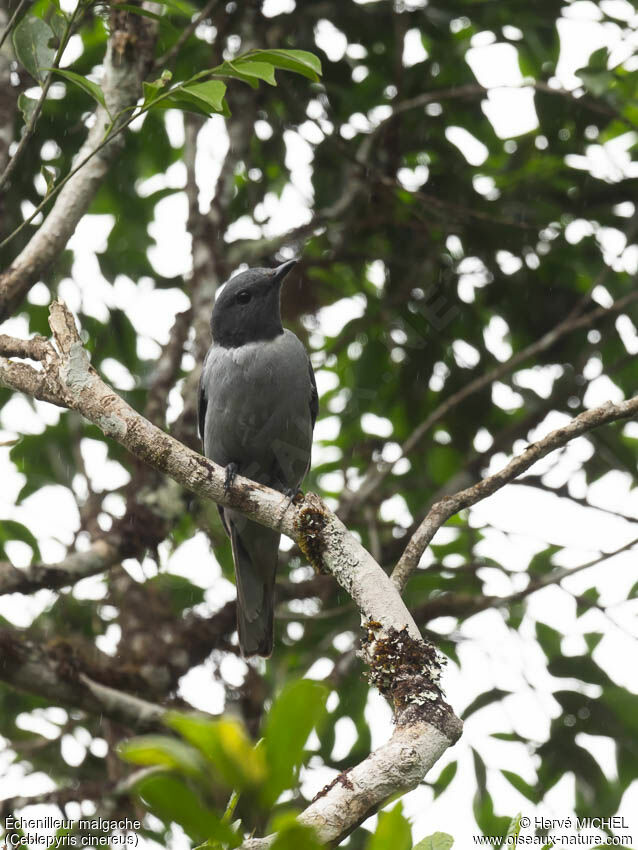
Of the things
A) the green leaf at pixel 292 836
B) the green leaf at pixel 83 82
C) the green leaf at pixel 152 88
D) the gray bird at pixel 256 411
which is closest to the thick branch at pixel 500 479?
the green leaf at pixel 152 88

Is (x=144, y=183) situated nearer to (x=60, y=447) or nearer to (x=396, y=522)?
(x=60, y=447)

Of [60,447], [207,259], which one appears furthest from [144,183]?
[60,447]

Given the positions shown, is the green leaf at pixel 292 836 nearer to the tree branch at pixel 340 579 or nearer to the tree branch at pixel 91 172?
the tree branch at pixel 340 579

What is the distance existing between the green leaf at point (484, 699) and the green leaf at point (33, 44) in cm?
366

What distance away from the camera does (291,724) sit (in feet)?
3.25

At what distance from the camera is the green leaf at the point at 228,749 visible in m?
0.96

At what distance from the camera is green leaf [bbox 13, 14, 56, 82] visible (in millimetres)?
3094

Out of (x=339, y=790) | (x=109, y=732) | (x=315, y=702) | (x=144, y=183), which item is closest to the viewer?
(x=315, y=702)

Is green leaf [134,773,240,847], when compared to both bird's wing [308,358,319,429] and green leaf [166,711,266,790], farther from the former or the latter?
bird's wing [308,358,319,429]

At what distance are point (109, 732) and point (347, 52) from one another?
4.28m

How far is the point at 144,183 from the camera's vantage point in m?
6.10

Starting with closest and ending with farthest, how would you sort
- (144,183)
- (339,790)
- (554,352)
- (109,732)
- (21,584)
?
(339,790) → (21,584) → (109,732) → (554,352) → (144,183)

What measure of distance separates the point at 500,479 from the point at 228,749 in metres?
1.93

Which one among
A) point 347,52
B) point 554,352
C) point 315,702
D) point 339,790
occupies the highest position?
point 347,52
